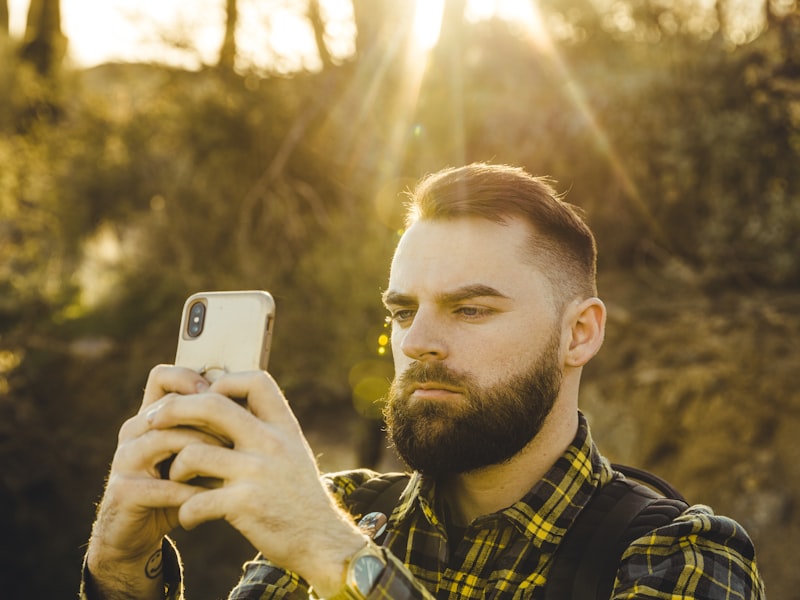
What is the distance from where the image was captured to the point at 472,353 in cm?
206

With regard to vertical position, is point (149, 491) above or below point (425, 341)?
below

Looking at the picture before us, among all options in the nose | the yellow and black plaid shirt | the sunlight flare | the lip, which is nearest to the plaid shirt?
the yellow and black plaid shirt

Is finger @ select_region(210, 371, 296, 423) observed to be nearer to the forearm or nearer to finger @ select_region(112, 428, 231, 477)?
finger @ select_region(112, 428, 231, 477)

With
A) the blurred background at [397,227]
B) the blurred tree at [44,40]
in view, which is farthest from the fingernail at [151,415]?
the blurred tree at [44,40]

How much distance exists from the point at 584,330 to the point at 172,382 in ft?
4.45

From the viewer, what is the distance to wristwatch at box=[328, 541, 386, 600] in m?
1.33

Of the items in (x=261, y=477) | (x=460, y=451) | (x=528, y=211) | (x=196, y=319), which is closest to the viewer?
(x=261, y=477)

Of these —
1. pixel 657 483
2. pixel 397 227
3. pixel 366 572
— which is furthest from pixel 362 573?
pixel 397 227

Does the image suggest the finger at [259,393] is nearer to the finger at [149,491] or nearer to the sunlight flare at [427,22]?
the finger at [149,491]

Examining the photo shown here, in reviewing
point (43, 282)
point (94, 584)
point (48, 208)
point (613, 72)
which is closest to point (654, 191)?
point (613, 72)

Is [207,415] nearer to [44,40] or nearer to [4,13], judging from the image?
[44,40]

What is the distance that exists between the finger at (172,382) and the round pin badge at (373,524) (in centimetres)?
85

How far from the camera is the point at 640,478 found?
223 cm

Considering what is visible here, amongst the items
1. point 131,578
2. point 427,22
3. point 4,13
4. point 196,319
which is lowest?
point 131,578
